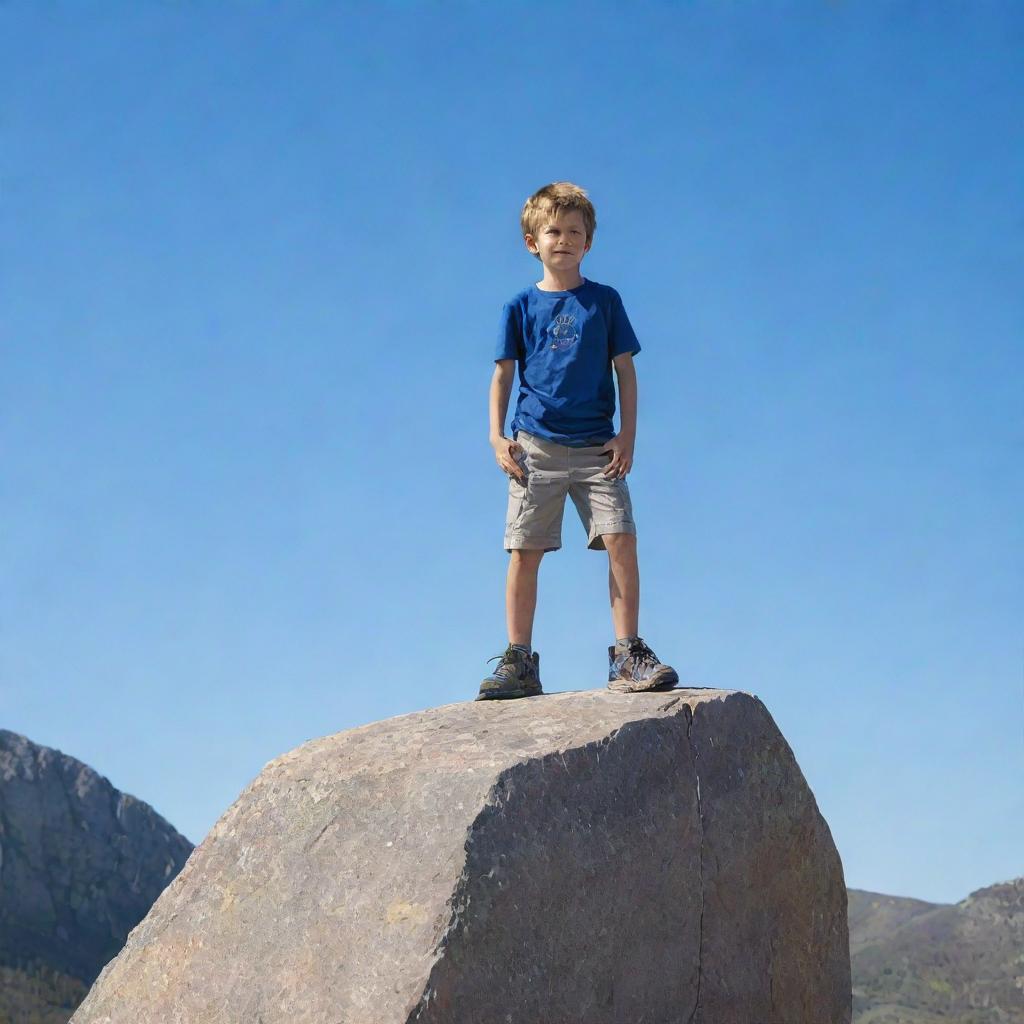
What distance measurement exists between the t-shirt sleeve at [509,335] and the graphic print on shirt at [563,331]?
0.73ft

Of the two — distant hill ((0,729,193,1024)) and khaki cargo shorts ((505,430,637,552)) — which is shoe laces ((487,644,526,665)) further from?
distant hill ((0,729,193,1024))

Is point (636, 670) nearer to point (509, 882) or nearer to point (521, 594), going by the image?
point (521, 594)

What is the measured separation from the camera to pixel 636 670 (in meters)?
6.25

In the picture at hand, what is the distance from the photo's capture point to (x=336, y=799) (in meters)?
5.48

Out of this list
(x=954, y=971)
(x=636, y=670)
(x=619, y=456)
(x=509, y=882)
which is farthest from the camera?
(x=954, y=971)

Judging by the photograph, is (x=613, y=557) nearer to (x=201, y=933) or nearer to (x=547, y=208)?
(x=547, y=208)

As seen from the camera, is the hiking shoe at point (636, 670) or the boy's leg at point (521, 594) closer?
the hiking shoe at point (636, 670)

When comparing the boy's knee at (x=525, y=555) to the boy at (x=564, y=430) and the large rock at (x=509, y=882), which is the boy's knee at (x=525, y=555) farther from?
the large rock at (x=509, y=882)

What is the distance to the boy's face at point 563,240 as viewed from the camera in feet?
21.6

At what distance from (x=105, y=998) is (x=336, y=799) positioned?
1409mm

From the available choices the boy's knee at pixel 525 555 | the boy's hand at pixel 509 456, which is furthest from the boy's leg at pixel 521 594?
the boy's hand at pixel 509 456

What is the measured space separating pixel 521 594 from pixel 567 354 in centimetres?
129

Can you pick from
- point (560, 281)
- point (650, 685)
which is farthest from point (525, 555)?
point (560, 281)

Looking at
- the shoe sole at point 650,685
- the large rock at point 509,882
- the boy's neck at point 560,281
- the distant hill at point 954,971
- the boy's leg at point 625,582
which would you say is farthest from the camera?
the distant hill at point 954,971
